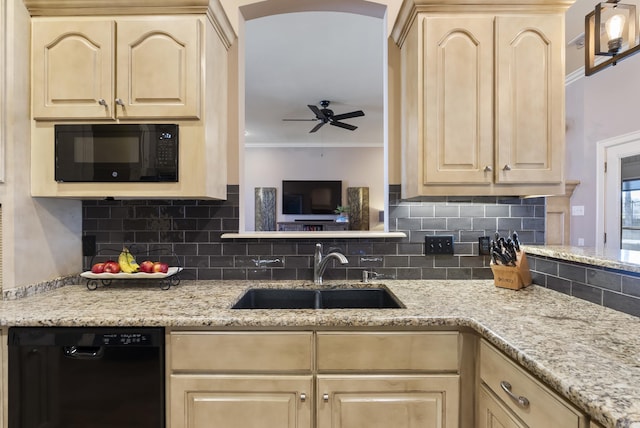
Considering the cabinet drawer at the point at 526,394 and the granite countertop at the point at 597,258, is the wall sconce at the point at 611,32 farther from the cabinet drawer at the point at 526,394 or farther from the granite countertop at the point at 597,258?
the cabinet drawer at the point at 526,394

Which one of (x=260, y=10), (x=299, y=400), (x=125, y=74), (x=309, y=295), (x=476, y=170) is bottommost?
(x=299, y=400)

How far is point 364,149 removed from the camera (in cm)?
761

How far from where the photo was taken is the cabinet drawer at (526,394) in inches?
34.4

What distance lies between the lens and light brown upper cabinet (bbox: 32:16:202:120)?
5.46 feet

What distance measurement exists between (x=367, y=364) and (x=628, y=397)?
767 millimetres

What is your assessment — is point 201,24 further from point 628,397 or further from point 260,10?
point 628,397

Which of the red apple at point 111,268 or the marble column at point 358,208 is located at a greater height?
the marble column at point 358,208

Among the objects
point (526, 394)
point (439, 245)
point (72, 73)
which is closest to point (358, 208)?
point (439, 245)

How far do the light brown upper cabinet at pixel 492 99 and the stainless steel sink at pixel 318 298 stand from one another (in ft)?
2.11

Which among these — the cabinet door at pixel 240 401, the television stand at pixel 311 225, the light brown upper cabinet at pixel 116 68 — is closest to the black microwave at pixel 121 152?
the light brown upper cabinet at pixel 116 68

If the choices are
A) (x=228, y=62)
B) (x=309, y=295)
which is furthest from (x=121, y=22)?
(x=309, y=295)

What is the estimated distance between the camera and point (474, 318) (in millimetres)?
1327

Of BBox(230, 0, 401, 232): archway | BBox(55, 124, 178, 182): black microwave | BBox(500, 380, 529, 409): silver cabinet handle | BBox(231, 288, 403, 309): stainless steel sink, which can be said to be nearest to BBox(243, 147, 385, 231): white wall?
BBox(230, 0, 401, 232): archway

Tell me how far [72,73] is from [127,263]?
932 millimetres
